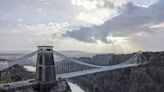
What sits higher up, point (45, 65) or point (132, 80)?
point (45, 65)

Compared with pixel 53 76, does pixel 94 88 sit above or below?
below

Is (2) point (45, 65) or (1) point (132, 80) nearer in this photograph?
(2) point (45, 65)

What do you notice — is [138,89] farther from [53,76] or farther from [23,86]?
[23,86]

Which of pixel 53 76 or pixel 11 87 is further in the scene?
pixel 53 76

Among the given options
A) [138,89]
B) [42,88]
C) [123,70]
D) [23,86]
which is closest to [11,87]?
[23,86]

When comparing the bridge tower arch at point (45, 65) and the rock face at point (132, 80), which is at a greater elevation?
the bridge tower arch at point (45, 65)
